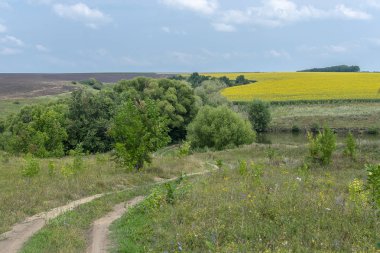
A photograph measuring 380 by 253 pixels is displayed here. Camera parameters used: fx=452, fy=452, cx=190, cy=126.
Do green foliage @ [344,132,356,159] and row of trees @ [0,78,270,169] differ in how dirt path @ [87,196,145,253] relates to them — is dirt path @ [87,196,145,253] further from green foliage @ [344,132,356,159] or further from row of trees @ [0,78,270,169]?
green foliage @ [344,132,356,159]

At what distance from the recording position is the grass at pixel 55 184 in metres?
13.8

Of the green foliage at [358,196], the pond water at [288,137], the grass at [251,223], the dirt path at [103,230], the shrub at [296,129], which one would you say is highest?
the green foliage at [358,196]

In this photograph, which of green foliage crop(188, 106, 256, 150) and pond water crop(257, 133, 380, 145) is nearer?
green foliage crop(188, 106, 256, 150)

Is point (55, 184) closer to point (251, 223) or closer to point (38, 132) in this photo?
point (251, 223)

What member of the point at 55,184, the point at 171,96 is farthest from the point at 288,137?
the point at 55,184

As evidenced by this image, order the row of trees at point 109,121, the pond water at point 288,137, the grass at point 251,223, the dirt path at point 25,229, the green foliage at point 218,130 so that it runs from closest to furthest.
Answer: the grass at point 251,223 < the dirt path at point 25,229 < the row of trees at point 109,121 < the green foliage at point 218,130 < the pond water at point 288,137

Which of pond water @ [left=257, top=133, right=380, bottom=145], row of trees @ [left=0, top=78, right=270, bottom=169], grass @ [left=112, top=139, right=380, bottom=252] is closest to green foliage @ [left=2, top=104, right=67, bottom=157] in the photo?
row of trees @ [left=0, top=78, right=270, bottom=169]

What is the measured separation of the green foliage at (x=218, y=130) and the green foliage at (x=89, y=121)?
9796mm

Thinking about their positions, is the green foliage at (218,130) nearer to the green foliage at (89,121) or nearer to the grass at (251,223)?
the green foliage at (89,121)

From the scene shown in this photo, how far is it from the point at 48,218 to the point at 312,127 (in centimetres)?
5549

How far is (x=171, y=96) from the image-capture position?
59219 millimetres

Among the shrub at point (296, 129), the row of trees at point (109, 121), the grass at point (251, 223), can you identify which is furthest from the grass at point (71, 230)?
the shrub at point (296, 129)

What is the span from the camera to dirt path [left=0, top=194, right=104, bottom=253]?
10.4m

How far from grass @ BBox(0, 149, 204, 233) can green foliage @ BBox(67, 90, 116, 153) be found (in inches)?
1015
